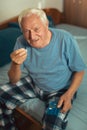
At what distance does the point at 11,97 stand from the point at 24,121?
0.25 m

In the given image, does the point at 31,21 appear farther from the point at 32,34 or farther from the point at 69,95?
the point at 69,95

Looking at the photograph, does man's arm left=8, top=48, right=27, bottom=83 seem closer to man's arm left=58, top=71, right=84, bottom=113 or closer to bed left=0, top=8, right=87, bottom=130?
bed left=0, top=8, right=87, bottom=130

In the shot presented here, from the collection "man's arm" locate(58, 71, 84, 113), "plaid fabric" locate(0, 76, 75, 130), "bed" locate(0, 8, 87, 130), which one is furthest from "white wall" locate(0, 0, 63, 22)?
"man's arm" locate(58, 71, 84, 113)

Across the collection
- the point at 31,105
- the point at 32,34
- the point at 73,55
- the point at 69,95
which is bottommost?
the point at 31,105

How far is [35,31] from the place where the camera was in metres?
1.19

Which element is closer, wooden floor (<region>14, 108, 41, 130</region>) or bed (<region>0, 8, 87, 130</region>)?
Answer: bed (<region>0, 8, 87, 130</region>)

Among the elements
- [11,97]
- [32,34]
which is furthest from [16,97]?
[32,34]

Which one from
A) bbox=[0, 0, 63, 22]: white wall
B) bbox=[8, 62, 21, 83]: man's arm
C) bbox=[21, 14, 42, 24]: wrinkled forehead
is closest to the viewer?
bbox=[21, 14, 42, 24]: wrinkled forehead

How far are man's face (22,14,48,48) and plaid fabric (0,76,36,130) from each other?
1.07 feet

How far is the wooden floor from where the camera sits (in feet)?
4.38

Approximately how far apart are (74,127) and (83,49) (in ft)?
3.34

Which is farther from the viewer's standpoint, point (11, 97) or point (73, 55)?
point (11, 97)

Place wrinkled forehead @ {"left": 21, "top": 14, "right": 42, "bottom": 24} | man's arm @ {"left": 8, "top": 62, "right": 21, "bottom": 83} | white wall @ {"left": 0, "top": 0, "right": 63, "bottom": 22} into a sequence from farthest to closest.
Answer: white wall @ {"left": 0, "top": 0, "right": 63, "bottom": 22}, man's arm @ {"left": 8, "top": 62, "right": 21, "bottom": 83}, wrinkled forehead @ {"left": 21, "top": 14, "right": 42, "bottom": 24}

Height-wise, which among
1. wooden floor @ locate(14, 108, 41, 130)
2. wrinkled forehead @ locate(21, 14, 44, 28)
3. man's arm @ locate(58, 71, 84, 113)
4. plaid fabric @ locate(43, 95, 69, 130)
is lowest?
wooden floor @ locate(14, 108, 41, 130)
